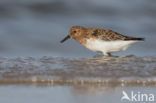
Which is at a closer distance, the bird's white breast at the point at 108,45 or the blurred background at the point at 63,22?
the bird's white breast at the point at 108,45

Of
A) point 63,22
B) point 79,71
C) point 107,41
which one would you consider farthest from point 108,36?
point 63,22

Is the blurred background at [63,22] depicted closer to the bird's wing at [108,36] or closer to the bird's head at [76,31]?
the bird's head at [76,31]

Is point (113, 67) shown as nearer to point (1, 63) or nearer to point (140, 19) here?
point (1, 63)

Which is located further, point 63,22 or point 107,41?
point 63,22

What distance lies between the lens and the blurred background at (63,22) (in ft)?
29.2

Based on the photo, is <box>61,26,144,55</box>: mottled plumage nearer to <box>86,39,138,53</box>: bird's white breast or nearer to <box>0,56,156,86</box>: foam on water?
<box>86,39,138,53</box>: bird's white breast

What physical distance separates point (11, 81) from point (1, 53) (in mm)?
2467

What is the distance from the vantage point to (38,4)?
463 inches

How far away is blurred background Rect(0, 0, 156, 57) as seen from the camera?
8.90 m

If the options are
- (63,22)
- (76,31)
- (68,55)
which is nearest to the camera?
(76,31)

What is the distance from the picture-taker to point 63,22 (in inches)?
412

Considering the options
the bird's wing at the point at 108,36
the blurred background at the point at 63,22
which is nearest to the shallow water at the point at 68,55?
the blurred background at the point at 63,22

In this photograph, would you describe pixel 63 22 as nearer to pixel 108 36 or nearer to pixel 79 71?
pixel 108 36

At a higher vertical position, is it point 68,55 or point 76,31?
point 76,31
